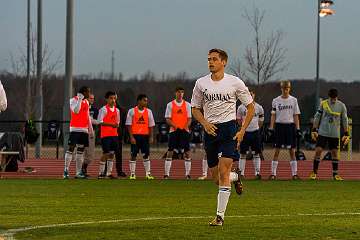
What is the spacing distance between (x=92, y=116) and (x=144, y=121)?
1637 millimetres

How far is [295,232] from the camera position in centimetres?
1055

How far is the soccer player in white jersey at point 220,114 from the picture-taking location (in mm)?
11531

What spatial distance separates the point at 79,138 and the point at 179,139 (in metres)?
2.44

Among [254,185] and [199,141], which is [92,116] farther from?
[199,141]

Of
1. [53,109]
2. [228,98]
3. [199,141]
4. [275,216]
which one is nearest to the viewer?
[228,98]

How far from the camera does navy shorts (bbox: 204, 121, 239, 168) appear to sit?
38.0 feet

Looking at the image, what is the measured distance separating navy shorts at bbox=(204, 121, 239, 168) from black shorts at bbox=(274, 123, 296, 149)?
36.4 ft

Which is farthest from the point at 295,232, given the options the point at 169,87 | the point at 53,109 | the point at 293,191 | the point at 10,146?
the point at 169,87

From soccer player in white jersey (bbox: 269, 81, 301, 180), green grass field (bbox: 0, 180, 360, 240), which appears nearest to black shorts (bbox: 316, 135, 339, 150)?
soccer player in white jersey (bbox: 269, 81, 301, 180)

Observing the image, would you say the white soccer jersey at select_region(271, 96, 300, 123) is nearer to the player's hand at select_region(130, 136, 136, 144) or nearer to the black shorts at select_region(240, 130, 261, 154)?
the black shorts at select_region(240, 130, 261, 154)

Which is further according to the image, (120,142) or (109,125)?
(120,142)

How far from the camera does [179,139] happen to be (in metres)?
23.2

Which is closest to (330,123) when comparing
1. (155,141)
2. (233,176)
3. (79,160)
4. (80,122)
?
(80,122)

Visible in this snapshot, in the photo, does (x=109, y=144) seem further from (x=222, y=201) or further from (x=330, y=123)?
(x=222, y=201)
